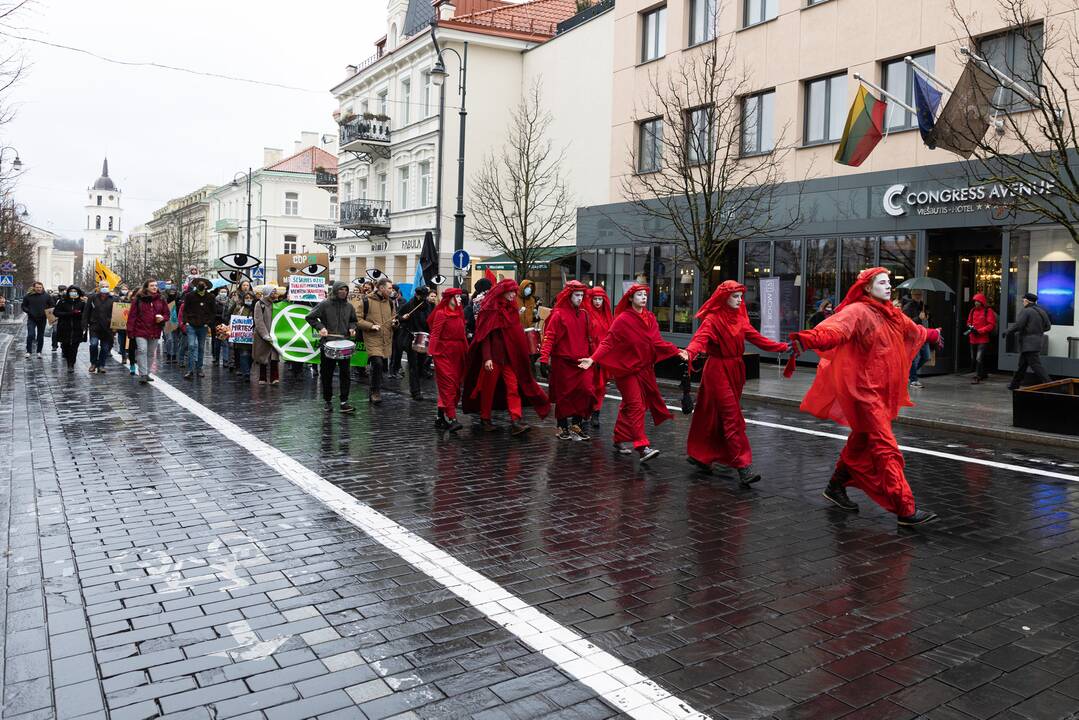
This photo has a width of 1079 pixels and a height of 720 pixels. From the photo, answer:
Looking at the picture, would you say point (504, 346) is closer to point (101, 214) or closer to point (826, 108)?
point (826, 108)

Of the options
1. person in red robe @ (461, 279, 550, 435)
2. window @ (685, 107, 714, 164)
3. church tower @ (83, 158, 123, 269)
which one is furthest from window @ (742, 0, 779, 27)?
church tower @ (83, 158, 123, 269)

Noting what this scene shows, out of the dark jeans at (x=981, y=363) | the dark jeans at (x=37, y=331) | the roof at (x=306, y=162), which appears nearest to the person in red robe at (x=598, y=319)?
the dark jeans at (x=981, y=363)

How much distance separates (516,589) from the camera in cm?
513

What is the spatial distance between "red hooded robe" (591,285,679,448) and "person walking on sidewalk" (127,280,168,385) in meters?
9.82

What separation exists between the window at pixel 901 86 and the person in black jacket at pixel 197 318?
48.6ft

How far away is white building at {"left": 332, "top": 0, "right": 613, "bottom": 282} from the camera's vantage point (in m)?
32.4

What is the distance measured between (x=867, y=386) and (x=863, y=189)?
1501cm

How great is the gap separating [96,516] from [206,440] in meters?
3.36

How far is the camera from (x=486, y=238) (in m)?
33.3

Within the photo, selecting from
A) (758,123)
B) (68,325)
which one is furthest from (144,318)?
(758,123)

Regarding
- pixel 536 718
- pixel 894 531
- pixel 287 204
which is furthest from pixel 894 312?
pixel 287 204

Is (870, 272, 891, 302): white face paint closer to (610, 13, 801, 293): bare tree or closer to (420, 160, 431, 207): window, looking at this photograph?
(610, 13, 801, 293): bare tree

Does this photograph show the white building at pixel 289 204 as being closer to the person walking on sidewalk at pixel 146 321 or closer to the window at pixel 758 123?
the window at pixel 758 123

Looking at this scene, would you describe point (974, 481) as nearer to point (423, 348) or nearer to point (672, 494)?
point (672, 494)
